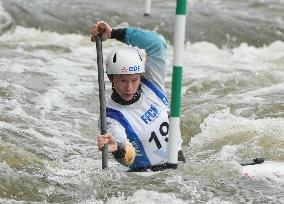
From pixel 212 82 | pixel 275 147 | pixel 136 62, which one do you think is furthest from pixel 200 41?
pixel 136 62

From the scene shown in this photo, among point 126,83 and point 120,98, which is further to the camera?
point 120,98

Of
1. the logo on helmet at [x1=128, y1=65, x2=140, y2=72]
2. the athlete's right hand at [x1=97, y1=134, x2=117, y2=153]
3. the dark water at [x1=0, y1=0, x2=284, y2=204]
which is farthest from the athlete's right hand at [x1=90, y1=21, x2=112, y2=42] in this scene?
the dark water at [x1=0, y1=0, x2=284, y2=204]

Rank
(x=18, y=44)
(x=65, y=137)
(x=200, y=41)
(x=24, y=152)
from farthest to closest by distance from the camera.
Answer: (x=200, y=41) < (x=18, y=44) < (x=65, y=137) < (x=24, y=152)

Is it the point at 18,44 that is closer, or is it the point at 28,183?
the point at 28,183

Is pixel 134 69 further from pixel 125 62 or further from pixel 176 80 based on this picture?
pixel 176 80

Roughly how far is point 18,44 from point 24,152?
6.74 metres

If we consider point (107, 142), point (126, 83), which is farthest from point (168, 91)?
point (107, 142)

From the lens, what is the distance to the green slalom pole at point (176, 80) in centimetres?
501

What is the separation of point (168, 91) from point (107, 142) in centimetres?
527

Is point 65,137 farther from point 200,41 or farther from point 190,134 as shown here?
point 200,41

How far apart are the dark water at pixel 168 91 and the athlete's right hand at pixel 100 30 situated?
3.54ft

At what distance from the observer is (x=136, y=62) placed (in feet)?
19.1

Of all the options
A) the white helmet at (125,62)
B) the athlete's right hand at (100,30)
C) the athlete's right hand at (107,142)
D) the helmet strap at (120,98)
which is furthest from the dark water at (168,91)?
the athlete's right hand at (100,30)

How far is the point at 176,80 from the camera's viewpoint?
513 centimetres
